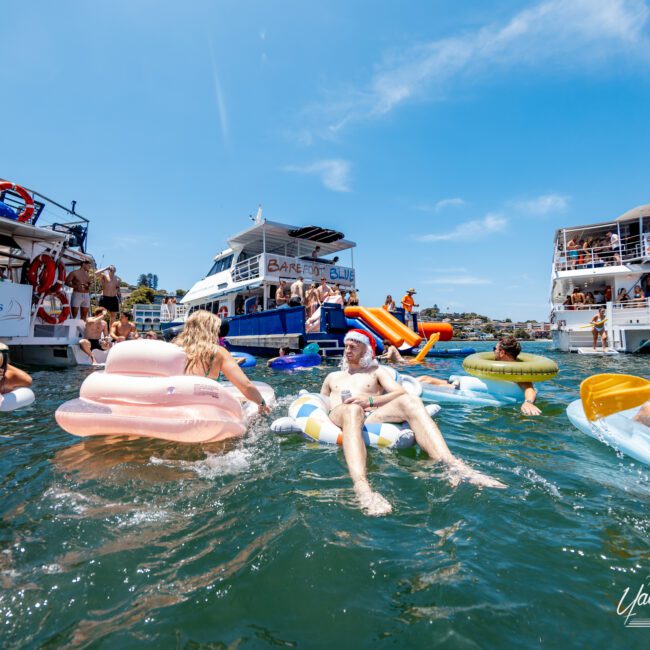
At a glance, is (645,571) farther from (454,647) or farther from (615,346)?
(615,346)

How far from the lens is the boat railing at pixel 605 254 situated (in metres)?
17.7

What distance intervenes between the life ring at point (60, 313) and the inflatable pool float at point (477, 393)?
36.6 feet

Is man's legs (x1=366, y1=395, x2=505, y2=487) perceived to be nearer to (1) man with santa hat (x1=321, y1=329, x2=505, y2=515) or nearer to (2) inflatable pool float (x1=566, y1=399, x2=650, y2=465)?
(1) man with santa hat (x1=321, y1=329, x2=505, y2=515)

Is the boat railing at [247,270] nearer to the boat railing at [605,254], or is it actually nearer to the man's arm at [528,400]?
the man's arm at [528,400]

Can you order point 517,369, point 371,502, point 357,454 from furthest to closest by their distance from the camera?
point 517,369, point 357,454, point 371,502

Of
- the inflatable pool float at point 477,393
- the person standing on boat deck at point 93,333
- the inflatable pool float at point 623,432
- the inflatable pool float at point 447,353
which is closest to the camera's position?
the inflatable pool float at point 623,432

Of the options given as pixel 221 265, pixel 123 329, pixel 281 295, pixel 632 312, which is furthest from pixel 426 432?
pixel 632 312

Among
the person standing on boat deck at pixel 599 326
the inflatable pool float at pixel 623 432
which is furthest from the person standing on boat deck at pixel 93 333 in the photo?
the person standing on boat deck at pixel 599 326

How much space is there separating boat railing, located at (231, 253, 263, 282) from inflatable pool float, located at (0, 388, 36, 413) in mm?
10780

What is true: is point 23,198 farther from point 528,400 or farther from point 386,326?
point 528,400

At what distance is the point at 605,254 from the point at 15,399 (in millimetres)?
23248

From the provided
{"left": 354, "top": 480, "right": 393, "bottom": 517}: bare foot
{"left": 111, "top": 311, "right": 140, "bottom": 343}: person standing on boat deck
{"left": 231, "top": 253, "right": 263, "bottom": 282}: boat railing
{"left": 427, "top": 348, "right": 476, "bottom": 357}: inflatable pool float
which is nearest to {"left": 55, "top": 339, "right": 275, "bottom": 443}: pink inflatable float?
{"left": 354, "top": 480, "right": 393, "bottom": 517}: bare foot

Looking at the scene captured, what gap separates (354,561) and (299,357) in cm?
822

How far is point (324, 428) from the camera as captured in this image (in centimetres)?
351
